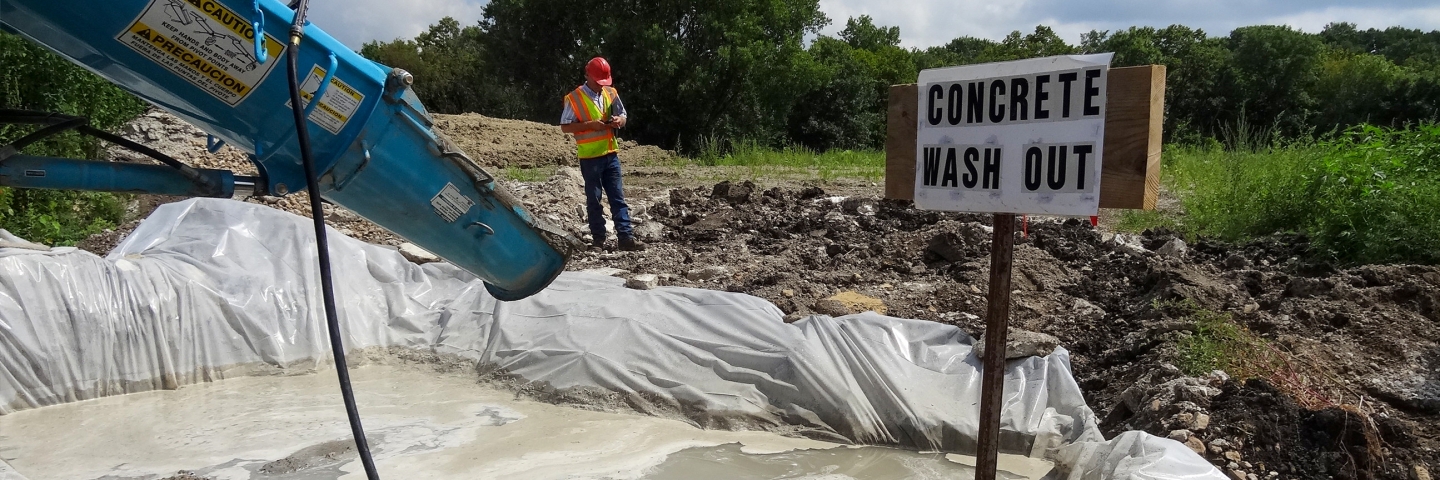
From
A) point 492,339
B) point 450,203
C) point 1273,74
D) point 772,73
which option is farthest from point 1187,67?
point 450,203

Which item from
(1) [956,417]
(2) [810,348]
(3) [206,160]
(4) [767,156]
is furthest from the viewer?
(4) [767,156]

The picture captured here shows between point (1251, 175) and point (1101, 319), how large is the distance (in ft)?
10.4

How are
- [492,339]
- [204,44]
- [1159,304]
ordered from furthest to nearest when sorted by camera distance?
[1159,304], [492,339], [204,44]

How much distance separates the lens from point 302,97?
2.04 metres

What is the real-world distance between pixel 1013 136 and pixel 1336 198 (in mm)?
Answer: 4860

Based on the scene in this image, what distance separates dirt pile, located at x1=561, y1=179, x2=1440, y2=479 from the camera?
3008 mm

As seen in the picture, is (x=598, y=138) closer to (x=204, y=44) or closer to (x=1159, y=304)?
(x=1159, y=304)

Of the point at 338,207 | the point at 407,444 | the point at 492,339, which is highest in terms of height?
the point at 338,207

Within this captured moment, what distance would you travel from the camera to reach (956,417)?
3.38 m

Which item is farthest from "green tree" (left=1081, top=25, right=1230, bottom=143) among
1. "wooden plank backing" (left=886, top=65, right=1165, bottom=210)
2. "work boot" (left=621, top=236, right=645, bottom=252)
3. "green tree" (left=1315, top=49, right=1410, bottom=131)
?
"wooden plank backing" (left=886, top=65, right=1165, bottom=210)

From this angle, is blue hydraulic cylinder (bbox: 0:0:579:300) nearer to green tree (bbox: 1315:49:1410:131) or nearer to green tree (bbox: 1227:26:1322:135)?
green tree (bbox: 1315:49:1410:131)

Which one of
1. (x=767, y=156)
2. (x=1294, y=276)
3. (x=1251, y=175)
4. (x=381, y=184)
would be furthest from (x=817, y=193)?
(x=381, y=184)

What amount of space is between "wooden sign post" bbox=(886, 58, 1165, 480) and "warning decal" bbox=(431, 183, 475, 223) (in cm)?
112

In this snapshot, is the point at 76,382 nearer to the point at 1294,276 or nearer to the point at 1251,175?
the point at 1294,276
